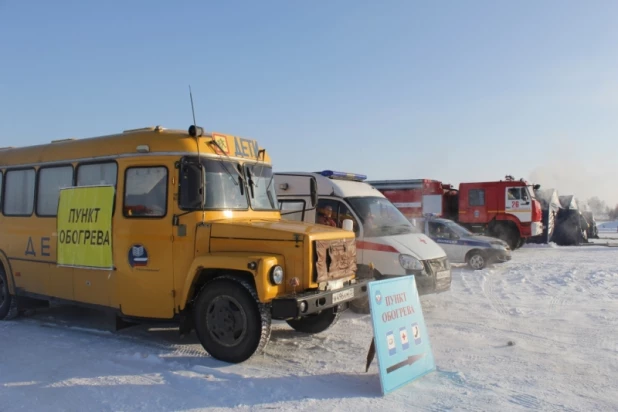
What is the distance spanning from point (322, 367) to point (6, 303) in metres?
5.89

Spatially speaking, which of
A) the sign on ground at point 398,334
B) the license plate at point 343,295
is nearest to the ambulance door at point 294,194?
the license plate at point 343,295

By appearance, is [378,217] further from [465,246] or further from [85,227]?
[465,246]

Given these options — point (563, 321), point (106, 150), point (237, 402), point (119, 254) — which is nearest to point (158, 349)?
point (119, 254)

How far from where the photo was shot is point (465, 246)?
1520 centimetres

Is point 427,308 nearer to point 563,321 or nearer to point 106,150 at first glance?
point 563,321

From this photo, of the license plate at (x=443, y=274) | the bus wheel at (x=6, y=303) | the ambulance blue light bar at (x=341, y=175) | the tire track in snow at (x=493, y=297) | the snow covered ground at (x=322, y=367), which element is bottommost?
the snow covered ground at (x=322, y=367)

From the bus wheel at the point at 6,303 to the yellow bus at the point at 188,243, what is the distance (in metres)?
0.61

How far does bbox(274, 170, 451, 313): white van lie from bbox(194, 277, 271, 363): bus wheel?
268 centimetres

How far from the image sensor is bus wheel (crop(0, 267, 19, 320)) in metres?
8.50

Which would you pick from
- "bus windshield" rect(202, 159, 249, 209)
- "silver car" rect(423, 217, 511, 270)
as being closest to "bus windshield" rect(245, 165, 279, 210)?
"bus windshield" rect(202, 159, 249, 209)

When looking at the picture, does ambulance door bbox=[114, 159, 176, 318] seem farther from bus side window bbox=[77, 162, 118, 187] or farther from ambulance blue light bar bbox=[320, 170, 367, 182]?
ambulance blue light bar bbox=[320, 170, 367, 182]

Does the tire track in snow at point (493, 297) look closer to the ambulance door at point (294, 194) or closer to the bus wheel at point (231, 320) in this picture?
the ambulance door at point (294, 194)

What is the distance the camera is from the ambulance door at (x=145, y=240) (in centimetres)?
648

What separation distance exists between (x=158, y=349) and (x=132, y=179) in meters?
2.23
